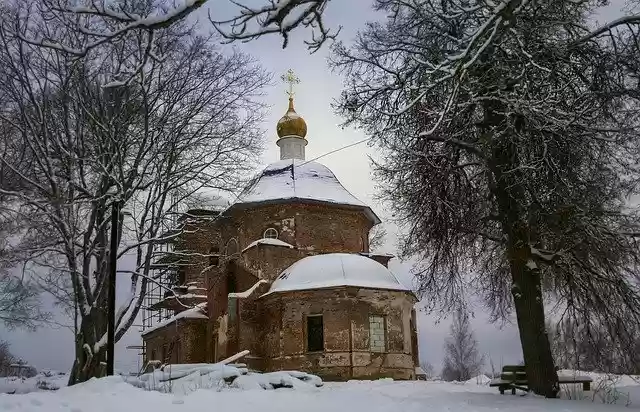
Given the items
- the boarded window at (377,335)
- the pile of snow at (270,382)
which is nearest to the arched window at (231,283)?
the boarded window at (377,335)

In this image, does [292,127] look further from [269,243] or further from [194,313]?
[194,313]

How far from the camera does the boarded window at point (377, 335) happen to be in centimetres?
2244

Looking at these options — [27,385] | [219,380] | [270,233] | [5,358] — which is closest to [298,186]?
[270,233]

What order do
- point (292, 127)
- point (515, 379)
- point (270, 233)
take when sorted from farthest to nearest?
point (292, 127) < point (270, 233) < point (515, 379)

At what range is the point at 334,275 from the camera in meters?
22.9

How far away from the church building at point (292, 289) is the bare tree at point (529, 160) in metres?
7.61

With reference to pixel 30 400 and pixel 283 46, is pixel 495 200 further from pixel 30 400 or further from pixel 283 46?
pixel 30 400

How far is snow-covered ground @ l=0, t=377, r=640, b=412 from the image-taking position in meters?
8.12

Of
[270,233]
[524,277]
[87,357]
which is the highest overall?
[270,233]

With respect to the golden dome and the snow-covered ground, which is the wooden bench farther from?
the golden dome

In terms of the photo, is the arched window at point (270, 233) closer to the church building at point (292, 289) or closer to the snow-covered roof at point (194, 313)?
the church building at point (292, 289)

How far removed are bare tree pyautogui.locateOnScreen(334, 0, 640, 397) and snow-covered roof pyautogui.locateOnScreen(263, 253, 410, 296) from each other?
8.51 meters

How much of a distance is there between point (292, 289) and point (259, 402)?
45.1 ft

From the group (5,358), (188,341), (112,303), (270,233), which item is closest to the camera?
(112,303)
